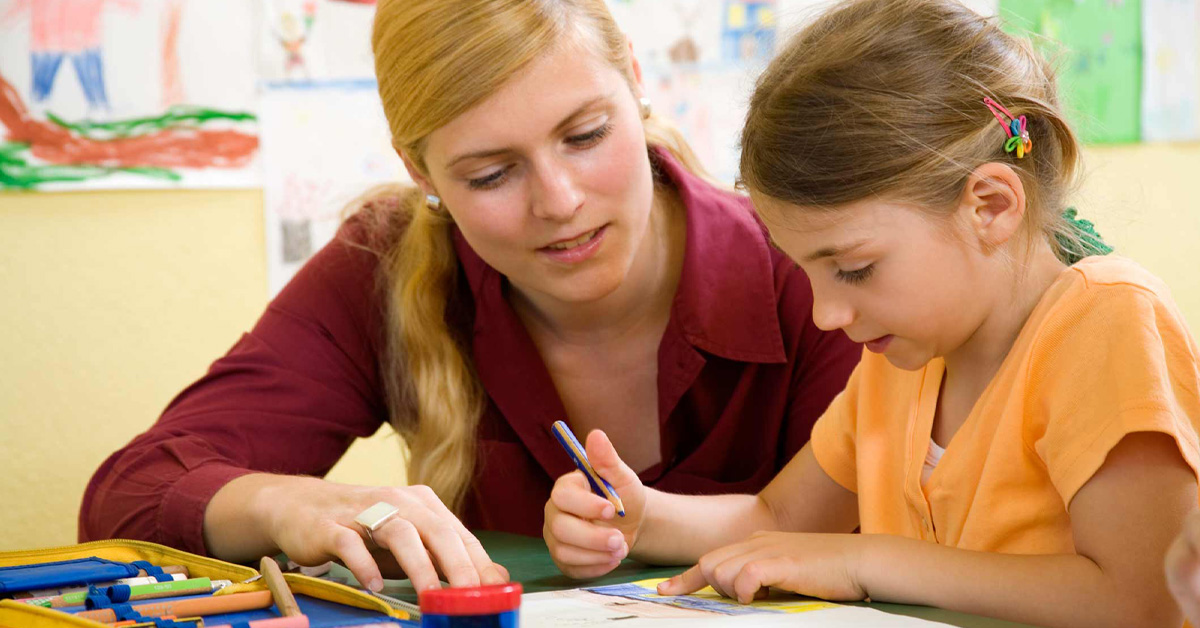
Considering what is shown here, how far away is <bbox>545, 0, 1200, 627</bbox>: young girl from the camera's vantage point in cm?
77

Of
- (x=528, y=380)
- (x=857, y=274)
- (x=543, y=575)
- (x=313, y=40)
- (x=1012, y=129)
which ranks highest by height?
(x=313, y=40)

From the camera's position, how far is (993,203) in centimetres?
90

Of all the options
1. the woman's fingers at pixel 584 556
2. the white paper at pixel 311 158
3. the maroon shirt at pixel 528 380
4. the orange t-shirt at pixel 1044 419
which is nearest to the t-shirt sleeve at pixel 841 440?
the orange t-shirt at pixel 1044 419

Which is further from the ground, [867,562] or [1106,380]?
[1106,380]

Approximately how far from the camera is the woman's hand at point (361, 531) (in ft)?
2.78

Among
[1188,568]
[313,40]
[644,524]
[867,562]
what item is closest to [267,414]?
[644,524]

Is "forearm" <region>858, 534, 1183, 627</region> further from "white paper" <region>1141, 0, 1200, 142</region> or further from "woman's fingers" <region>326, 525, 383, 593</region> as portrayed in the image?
"white paper" <region>1141, 0, 1200, 142</region>

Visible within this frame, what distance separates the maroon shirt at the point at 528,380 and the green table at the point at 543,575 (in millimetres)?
144

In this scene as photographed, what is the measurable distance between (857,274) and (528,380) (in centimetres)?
52

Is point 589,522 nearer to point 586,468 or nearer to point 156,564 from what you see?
point 586,468

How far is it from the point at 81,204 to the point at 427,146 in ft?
3.61

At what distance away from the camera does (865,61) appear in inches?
35.2

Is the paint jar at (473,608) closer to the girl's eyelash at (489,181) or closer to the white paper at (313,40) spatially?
the girl's eyelash at (489,181)

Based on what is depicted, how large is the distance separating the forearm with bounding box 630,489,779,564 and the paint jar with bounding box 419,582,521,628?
515 mm
